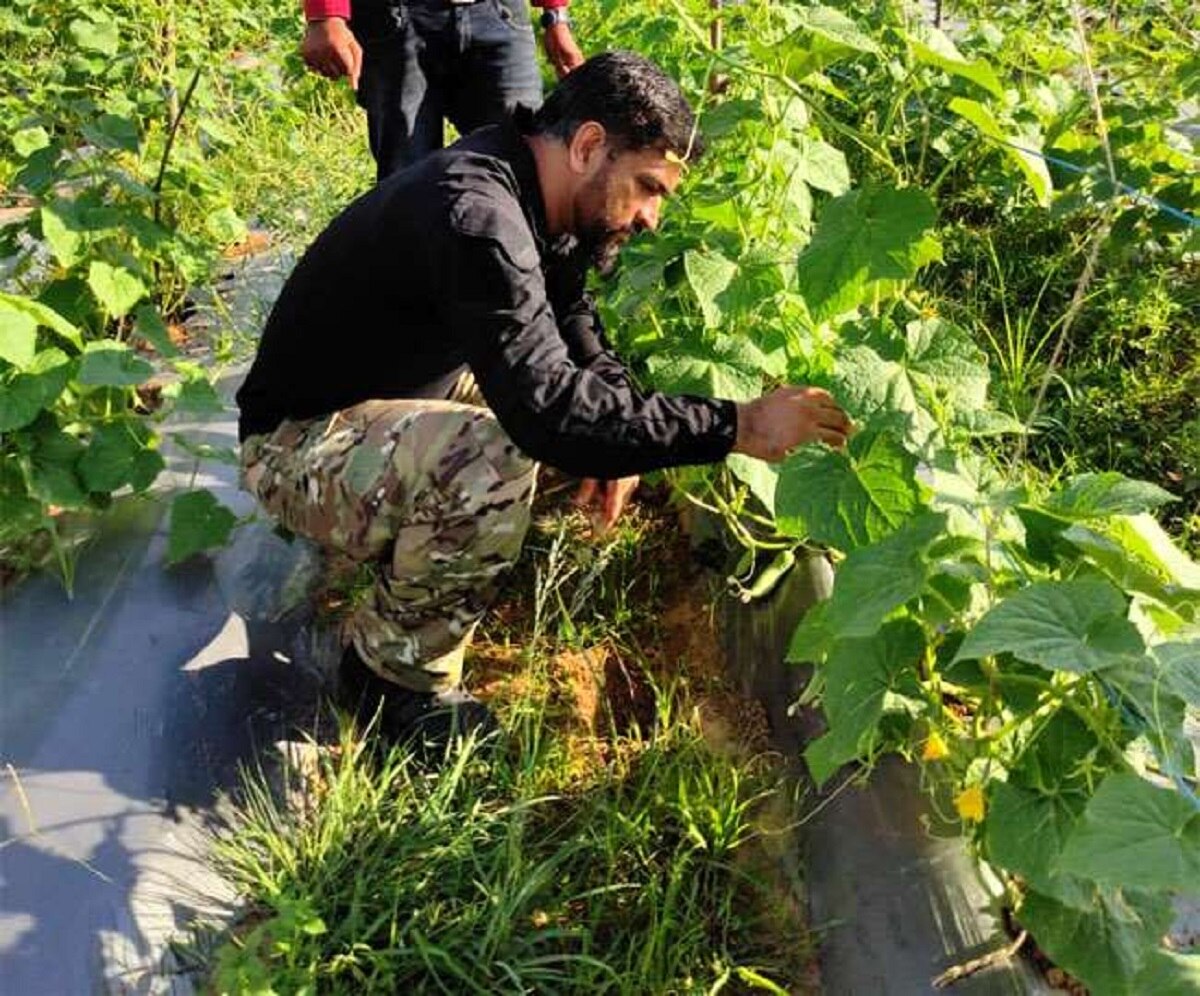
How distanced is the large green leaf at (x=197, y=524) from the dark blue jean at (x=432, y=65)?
1125 mm

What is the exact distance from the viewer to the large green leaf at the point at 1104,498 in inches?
58.8

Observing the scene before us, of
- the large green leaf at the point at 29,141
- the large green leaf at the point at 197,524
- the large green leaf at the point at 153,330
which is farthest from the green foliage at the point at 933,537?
the large green leaf at the point at 29,141

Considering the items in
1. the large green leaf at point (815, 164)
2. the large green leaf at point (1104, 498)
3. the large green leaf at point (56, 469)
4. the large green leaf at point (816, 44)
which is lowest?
the large green leaf at point (56, 469)

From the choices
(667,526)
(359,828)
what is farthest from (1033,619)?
(667,526)

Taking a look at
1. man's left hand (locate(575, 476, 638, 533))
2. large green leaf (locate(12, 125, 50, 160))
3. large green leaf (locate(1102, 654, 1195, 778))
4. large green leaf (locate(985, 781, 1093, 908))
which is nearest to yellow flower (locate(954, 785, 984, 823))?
large green leaf (locate(985, 781, 1093, 908))

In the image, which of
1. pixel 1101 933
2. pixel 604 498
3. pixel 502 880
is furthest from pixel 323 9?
pixel 1101 933

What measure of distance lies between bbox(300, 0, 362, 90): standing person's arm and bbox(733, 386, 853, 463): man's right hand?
1.55 metres

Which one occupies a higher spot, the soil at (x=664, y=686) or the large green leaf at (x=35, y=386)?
the large green leaf at (x=35, y=386)

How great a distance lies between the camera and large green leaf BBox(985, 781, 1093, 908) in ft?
4.51

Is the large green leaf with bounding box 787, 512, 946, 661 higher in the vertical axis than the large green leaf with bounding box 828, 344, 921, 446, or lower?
lower

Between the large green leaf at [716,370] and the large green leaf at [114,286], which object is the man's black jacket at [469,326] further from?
the large green leaf at [114,286]

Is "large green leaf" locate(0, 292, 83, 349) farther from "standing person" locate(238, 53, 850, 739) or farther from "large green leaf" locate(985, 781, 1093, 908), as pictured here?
"large green leaf" locate(985, 781, 1093, 908)

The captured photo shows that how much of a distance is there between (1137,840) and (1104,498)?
56 cm

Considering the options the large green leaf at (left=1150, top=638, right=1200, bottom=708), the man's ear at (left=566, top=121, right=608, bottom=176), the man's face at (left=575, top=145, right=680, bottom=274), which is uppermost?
the man's ear at (left=566, top=121, right=608, bottom=176)
